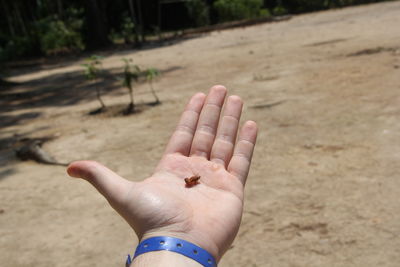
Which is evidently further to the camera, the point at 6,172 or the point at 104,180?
the point at 6,172

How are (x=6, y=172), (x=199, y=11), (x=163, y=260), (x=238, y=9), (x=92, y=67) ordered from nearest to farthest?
(x=163, y=260) → (x=6, y=172) → (x=92, y=67) → (x=238, y=9) → (x=199, y=11)

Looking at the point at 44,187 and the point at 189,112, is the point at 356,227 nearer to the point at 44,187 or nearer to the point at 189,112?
the point at 189,112

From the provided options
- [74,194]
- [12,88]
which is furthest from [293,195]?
[12,88]

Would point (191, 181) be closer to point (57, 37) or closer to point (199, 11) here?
point (57, 37)

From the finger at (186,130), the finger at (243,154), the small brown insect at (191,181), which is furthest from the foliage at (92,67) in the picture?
the small brown insect at (191,181)

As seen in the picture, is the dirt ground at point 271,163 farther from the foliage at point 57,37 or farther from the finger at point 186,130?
the foliage at point 57,37

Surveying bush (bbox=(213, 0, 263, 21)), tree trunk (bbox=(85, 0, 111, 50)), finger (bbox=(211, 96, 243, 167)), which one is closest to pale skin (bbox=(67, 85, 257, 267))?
finger (bbox=(211, 96, 243, 167))

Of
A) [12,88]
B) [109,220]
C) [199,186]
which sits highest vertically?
[199,186]

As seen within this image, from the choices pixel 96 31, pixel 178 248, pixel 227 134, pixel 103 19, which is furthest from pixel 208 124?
pixel 103 19
